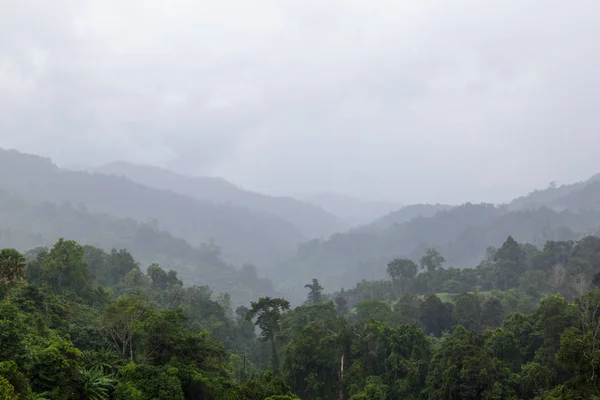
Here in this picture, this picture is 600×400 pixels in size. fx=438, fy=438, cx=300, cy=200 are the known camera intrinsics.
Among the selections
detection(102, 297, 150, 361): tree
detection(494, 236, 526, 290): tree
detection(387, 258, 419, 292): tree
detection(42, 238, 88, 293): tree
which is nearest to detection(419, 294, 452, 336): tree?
detection(494, 236, 526, 290): tree

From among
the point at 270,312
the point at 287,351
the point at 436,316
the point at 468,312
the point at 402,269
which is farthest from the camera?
the point at 402,269

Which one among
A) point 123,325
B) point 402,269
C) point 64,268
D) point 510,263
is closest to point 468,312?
point 510,263

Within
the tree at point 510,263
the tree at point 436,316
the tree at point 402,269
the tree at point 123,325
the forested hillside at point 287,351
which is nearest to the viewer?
the forested hillside at point 287,351

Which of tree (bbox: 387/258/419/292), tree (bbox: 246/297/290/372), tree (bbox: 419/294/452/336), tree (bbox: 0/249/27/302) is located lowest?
tree (bbox: 419/294/452/336)

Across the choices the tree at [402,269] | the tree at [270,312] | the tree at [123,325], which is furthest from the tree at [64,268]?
the tree at [402,269]

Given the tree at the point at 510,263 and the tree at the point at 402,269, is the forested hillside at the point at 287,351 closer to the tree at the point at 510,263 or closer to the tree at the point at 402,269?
the tree at the point at 510,263

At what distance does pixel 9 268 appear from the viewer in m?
31.8

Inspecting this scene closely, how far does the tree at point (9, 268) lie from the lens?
31.5 m

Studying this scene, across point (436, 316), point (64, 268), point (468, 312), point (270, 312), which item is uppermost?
point (64, 268)

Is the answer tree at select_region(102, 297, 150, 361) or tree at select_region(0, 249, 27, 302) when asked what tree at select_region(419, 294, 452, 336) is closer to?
tree at select_region(102, 297, 150, 361)

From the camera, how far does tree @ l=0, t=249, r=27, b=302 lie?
3152 cm

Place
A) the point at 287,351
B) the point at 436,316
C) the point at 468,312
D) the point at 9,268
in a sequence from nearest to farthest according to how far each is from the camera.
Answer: the point at 9,268
the point at 287,351
the point at 468,312
the point at 436,316

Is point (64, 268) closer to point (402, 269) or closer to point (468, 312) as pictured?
point (468, 312)

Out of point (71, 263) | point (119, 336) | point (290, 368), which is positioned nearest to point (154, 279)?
point (71, 263)
